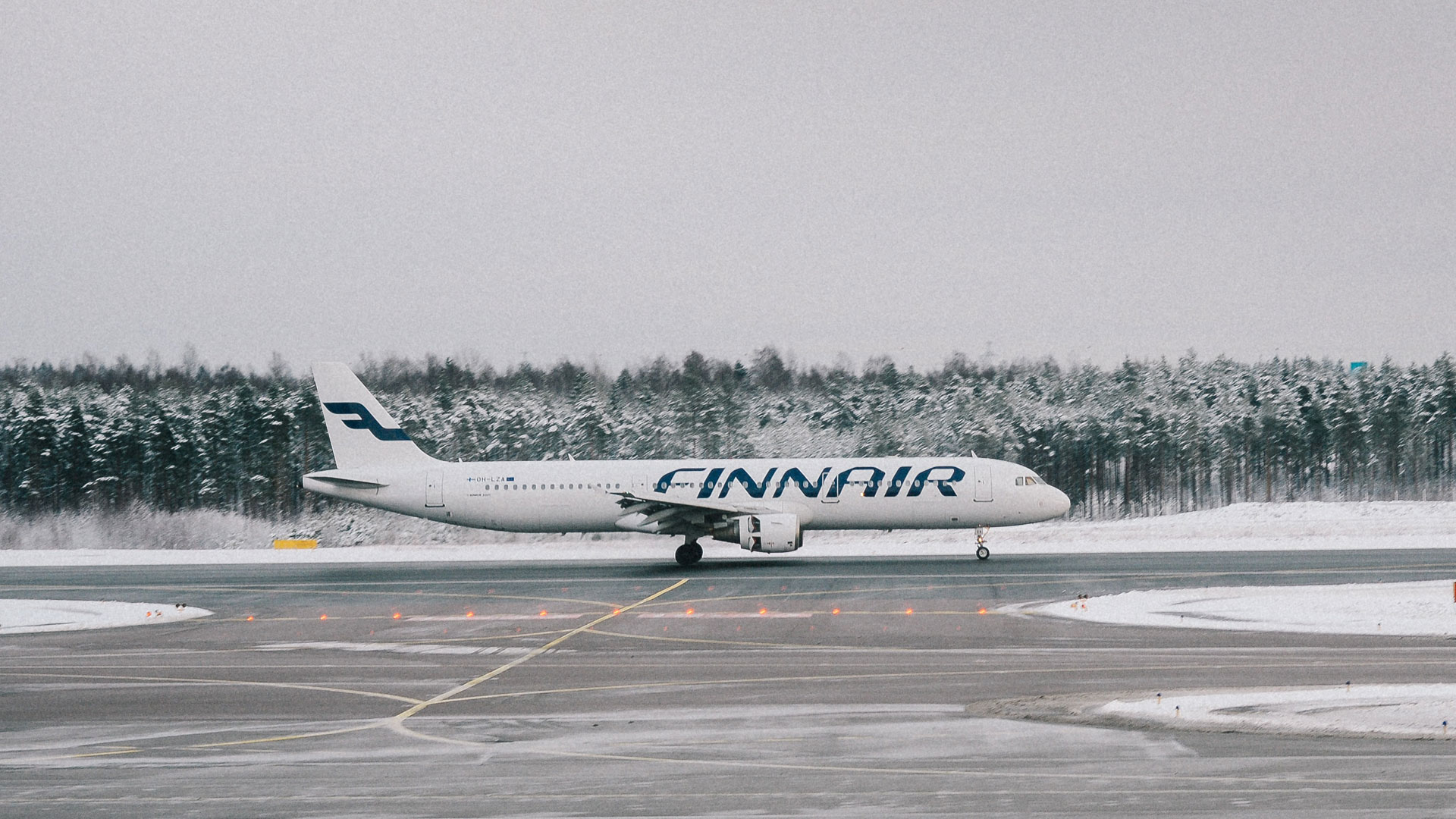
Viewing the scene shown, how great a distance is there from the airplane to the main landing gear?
0.13 ft

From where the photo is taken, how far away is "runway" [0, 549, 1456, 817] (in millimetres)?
11562

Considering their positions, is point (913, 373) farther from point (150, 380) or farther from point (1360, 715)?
point (1360, 715)

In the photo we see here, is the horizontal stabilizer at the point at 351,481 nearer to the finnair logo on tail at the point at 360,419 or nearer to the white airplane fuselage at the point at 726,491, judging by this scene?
the white airplane fuselage at the point at 726,491

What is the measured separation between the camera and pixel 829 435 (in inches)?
4336

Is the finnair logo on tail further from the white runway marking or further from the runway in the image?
the white runway marking

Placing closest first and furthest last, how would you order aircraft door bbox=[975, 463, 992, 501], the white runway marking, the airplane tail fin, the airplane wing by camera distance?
1. the white runway marking
2. the airplane wing
3. aircraft door bbox=[975, 463, 992, 501]
4. the airplane tail fin

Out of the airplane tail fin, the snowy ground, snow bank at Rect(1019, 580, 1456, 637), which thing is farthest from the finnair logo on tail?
snow bank at Rect(1019, 580, 1456, 637)

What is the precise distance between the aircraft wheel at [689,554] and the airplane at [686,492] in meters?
0.04

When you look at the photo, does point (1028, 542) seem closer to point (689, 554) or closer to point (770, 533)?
point (770, 533)

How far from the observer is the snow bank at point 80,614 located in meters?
28.2

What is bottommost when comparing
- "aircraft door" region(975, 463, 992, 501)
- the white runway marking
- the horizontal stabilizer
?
the white runway marking

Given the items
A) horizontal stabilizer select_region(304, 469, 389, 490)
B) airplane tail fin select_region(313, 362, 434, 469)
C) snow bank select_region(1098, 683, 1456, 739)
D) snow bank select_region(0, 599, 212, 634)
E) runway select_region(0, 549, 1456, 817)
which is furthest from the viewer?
airplane tail fin select_region(313, 362, 434, 469)

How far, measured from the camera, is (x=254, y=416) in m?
96.9

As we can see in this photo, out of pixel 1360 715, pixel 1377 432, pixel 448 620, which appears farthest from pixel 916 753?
pixel 1377 432
